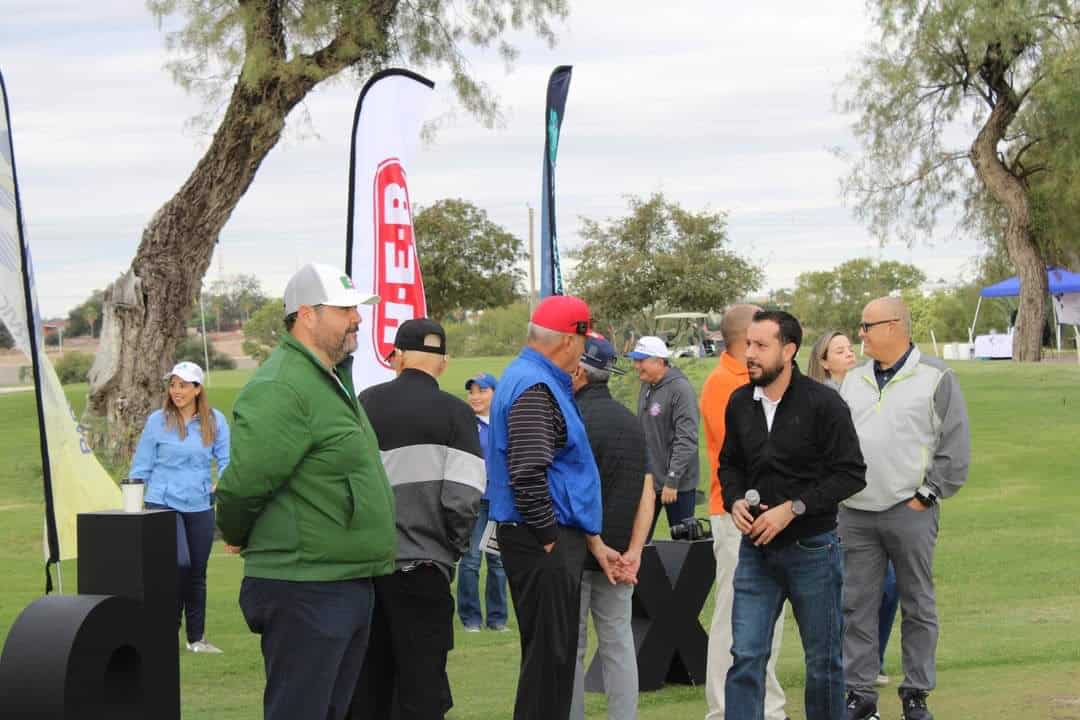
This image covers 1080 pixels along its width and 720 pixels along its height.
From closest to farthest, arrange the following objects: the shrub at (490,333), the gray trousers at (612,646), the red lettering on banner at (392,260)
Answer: the gray trousers at (612,646) < the red lettering on banner at (392,260) < the shrub at (490,333)

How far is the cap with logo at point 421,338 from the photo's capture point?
645 centimetres

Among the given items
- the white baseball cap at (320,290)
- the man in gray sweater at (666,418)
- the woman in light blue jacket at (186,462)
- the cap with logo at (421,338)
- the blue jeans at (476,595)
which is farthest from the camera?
the man in gray sweater at (666,418)

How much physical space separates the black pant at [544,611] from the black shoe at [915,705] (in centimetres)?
Result: 198

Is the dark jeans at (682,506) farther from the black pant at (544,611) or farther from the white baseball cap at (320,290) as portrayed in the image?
the white baseball cap at (320,290)

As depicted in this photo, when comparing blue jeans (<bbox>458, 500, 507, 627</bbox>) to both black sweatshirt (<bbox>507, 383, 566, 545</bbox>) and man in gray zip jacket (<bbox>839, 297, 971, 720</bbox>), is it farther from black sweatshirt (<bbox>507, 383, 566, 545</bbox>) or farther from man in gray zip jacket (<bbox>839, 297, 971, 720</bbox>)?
black sweatshirt (<bbox>507, 383, 566, 545</bbox>)

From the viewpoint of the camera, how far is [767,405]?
6.25 meters

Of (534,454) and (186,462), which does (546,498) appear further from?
(186,462)

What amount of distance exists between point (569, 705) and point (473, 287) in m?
47.1

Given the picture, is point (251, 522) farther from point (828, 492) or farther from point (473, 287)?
point (473, 287)

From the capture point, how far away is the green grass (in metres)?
7.77

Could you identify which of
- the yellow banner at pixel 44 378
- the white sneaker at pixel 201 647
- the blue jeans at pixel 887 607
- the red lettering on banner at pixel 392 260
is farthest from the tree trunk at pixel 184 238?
the blue jeans at pixel 887 607

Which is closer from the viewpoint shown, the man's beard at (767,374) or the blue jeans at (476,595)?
the man's beard at (767,374)

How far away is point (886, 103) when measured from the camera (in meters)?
43.5

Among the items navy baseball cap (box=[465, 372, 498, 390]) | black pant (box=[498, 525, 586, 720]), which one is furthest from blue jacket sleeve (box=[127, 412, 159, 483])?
black pant (box=[498, 525, 586, 720])
